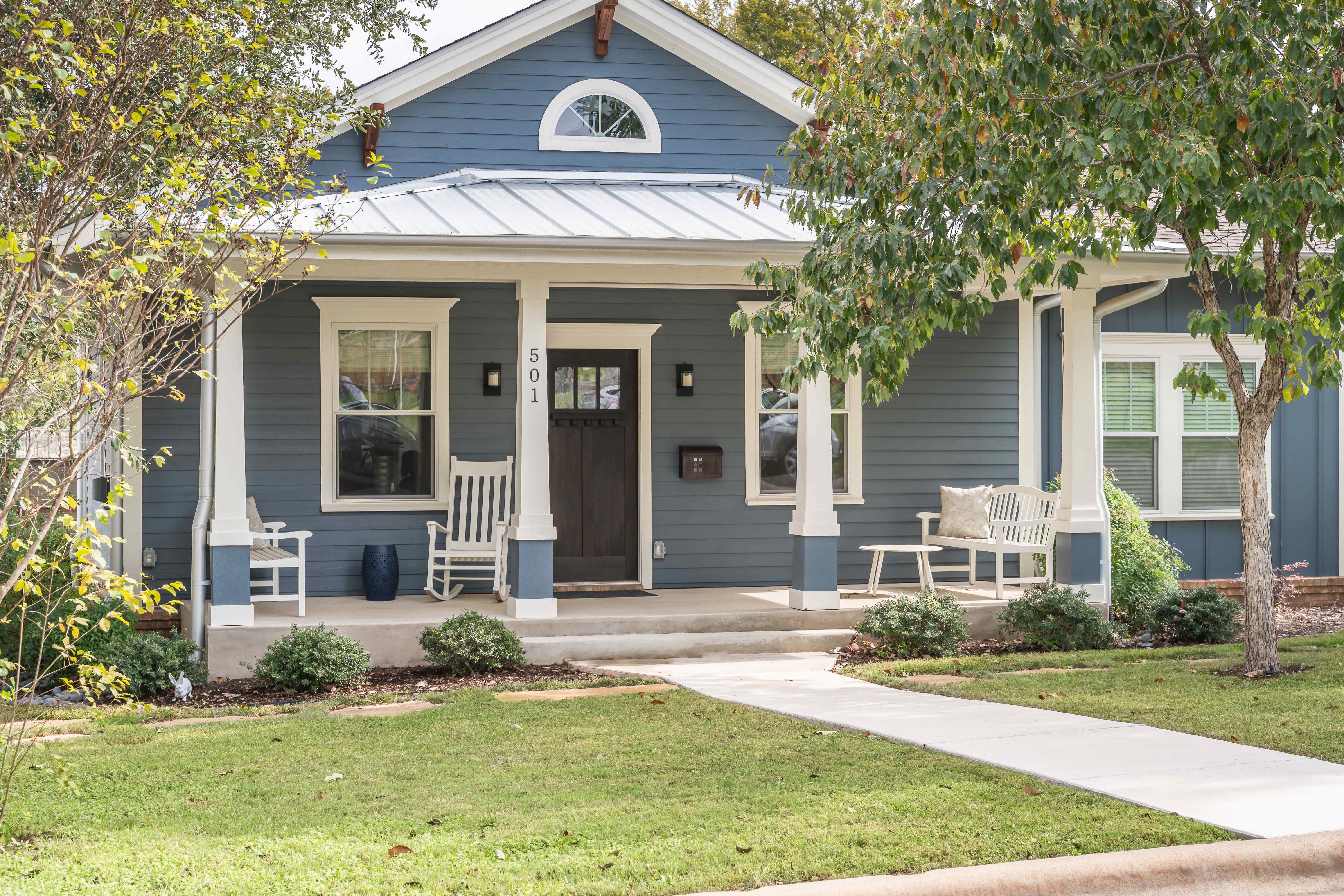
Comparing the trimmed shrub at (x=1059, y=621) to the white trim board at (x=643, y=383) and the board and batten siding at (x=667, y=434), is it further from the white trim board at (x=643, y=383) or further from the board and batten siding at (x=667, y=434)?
the white trim board at (x=643, y=383)

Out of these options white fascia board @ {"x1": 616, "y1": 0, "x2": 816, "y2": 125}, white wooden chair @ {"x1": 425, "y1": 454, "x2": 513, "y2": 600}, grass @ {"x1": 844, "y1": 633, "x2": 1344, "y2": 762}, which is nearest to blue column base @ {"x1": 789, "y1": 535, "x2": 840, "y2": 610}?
grass @ {"x1": 844, "y1": 633, "x2": 1344, "y2": 762}

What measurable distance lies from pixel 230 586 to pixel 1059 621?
19.0ft

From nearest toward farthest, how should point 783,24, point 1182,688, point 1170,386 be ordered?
point 1182,688 < point 1170,386 < point 783,24

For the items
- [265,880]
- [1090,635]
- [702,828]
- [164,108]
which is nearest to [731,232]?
[1090,635]

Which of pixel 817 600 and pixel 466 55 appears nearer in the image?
pixel 817 600

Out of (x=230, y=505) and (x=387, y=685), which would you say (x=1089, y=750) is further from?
(x=230, y=505)

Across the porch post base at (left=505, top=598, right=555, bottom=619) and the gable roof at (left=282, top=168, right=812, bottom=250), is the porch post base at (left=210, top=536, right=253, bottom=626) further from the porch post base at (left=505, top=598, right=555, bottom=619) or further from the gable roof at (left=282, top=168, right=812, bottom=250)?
the gable roof at (left=282, top=168, right=812, bottom=250)

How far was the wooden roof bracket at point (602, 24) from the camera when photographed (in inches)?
426

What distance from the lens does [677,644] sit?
884 cm

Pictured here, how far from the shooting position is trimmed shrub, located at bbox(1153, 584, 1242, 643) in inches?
361

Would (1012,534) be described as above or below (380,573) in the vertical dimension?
above

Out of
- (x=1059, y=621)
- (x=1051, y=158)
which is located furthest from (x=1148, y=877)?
(x=1059, y=621)

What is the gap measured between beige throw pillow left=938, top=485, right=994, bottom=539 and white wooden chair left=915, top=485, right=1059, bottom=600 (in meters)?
0.06

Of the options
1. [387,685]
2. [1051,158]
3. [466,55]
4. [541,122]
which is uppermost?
[466,55]
